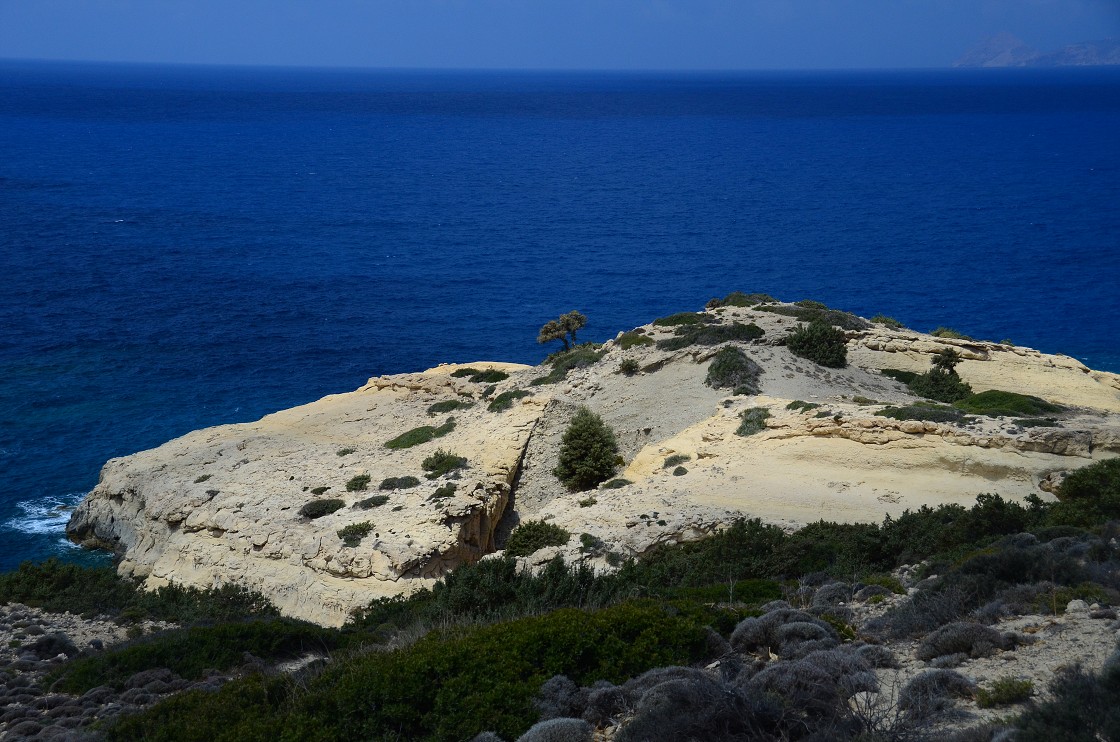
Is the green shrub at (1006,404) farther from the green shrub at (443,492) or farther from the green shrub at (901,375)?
the green shrub at (443,492)

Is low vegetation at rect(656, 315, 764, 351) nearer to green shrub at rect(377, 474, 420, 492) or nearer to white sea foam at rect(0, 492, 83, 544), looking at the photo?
green shrub at rect(377, 474, 420, 492)

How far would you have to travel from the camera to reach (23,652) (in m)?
15.4

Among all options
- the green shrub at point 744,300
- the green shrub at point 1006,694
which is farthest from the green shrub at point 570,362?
the green shrub at point 1006,694

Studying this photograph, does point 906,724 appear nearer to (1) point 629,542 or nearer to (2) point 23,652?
(1) point 629,542

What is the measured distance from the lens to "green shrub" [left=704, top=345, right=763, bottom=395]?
1227 inches

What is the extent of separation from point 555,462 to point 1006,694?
21.0 metres

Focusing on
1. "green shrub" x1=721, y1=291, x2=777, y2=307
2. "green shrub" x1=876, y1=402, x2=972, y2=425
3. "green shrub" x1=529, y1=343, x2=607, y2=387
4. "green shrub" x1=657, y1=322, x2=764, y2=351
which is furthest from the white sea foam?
"green shrub" x1=721, y1=291, x2=777, y2=307

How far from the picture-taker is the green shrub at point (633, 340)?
36.3m

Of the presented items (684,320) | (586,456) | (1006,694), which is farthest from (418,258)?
(1006,694)

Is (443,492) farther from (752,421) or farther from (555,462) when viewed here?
Result: (752,421)

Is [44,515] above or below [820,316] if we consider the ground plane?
below

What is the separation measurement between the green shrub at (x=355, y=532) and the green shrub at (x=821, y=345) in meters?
18.1

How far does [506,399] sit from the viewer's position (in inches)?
1361

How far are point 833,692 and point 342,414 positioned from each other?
30514 millimetres
